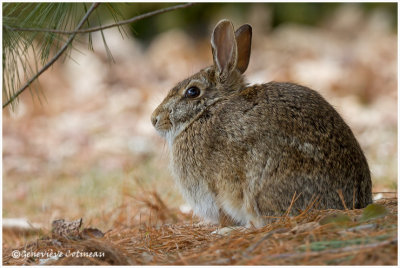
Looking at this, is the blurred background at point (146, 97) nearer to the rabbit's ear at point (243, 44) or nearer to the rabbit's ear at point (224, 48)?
the rabbit's ear at point (224, 48)

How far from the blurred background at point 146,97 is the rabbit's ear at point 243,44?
800 mm

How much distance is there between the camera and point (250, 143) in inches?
139

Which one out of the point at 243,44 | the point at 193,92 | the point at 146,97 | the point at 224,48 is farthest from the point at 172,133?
the point at 146,97

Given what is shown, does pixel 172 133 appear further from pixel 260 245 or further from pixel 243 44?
pixel 260 245

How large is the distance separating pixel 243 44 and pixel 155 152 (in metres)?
4.15

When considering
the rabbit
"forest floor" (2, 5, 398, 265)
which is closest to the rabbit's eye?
the rabbit

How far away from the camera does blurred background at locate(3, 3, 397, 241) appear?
5.84 metres

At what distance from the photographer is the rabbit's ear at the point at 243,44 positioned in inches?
160

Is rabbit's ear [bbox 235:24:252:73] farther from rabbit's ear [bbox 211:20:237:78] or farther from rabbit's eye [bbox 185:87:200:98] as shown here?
rabbit's eye [bbox 185:87:200:98]

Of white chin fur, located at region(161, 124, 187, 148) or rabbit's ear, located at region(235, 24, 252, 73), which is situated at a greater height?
rabbit's ear, located at region(235, 24, 252, 73)

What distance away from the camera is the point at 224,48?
397cm

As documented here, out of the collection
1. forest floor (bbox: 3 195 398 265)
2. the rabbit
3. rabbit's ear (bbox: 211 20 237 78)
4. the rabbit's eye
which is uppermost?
rabbit's ear (bbox: 211 20 237 78)

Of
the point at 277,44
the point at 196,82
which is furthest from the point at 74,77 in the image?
the point at 196,82

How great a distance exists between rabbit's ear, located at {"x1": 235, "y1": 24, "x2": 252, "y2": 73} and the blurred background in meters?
0.80
